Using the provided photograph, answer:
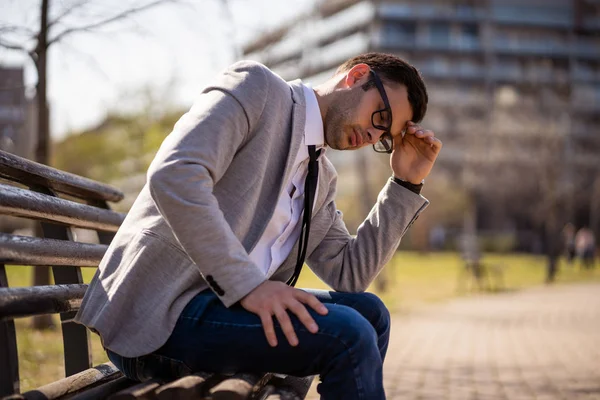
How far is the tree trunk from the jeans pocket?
19.7 feet

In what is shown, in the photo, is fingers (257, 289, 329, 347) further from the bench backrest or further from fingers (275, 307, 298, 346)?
the bench backrest

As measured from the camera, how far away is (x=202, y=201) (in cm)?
204

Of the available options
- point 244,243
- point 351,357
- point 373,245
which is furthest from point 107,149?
point 351,357

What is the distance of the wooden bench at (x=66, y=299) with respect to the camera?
1910 mm

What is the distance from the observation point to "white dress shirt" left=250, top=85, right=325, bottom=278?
2432 millimetres

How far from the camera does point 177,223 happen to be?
Result: 2.04 m

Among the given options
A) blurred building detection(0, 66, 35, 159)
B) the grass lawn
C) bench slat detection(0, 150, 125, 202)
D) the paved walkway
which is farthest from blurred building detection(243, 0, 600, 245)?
bench slat detection(0, 150, 125, 202)

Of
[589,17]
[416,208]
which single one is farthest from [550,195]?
[589,17]

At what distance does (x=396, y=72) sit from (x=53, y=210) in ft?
4.20

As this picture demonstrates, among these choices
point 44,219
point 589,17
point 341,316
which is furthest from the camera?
point 589,17

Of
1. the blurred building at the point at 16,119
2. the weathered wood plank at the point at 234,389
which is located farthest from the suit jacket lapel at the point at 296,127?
the blurred building at the point at 16,119

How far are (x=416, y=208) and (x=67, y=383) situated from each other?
1.41m

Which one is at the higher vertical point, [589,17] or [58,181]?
[589,17]

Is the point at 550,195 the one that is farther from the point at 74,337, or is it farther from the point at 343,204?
the point at 74,337
